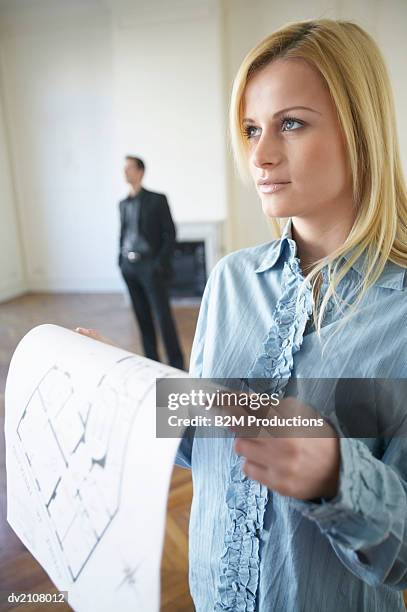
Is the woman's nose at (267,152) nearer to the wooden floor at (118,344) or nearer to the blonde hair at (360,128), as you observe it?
the blonde hair at (360,128)

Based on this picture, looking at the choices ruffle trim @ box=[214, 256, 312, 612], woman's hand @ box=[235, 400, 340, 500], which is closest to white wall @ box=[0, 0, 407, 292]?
ruffle trim @ box=[214, 256, 312, 612]

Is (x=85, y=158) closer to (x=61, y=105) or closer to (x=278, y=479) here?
(x=61, y=105)

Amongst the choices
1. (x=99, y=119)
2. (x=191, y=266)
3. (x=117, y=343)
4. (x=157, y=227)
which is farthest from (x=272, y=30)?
(x=117, y=343)

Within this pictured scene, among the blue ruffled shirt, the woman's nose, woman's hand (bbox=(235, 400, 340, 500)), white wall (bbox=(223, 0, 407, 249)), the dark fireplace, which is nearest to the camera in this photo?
woman's hand (bbox=(235, 400, 340, 500))

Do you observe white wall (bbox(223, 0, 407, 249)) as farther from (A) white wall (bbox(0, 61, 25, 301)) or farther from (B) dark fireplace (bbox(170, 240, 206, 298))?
(A) white wall (bbox(0, 61, 25, 301))

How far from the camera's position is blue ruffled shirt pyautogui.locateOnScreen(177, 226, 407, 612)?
0.53 metres

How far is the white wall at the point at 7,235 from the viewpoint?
237 inches

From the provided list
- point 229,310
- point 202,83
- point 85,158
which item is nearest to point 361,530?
point 229,310

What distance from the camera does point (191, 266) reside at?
17.3ft

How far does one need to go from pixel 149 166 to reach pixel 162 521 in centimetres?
525

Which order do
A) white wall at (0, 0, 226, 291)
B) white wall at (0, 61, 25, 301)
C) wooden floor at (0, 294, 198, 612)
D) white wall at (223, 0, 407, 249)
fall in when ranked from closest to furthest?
1. wooden floor at (0, 294, 198, 612)
2. white wall at (223, 0, 407, 249)
3. white wall at (0, 0, 226, 291)
4. white wall at (0, 61, 25, 301)

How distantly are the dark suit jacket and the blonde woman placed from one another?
7.73 feet

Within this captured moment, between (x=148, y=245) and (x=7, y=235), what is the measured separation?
383 cm

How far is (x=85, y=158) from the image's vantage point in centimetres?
583
